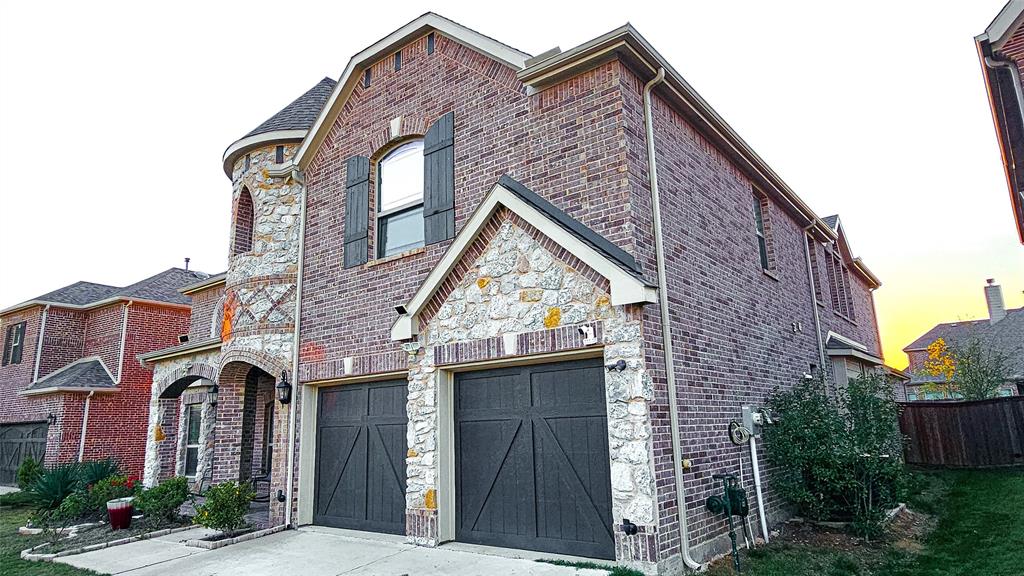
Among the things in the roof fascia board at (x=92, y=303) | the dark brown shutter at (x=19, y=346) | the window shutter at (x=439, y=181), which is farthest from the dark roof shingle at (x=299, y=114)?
the dark brown shutter at (x=19, y=346)

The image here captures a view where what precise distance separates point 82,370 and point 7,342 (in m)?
6.21

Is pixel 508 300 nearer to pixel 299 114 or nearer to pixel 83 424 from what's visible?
pixel 299 114

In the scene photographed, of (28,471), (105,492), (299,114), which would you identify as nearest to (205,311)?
(105,492)

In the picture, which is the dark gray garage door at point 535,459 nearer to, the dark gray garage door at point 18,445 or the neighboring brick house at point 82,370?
the neighboring brick house at point 82,370

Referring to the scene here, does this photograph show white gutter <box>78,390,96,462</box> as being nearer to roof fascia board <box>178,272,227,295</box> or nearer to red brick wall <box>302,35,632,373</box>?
roof fascia board <box>178,272,227,295</box>

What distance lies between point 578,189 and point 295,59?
11.5m

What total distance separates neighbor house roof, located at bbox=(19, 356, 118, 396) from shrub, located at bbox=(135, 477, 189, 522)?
10523 mm

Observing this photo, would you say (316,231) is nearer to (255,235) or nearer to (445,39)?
(255,235)

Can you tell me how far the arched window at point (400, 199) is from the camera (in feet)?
31.6

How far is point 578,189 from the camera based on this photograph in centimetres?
752

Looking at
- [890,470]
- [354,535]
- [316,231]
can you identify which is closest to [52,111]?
[316,231]

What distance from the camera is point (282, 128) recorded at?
11812mm

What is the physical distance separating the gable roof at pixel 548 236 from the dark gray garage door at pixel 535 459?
3.58 feet

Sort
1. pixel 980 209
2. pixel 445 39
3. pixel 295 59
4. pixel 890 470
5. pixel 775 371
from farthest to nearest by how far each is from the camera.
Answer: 1. pixel 980 209
2. pixel 295 59
3. pixel 775 371
4. pixel 445 39
5. pixel 890 470
